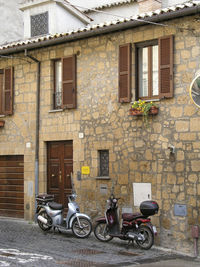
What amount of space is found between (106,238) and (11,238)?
233 cm

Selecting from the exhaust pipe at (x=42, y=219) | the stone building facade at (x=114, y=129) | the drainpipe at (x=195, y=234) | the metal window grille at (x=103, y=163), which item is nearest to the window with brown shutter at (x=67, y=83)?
the stone building facade at (x=114, y=129)

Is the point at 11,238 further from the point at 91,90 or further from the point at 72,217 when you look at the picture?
the point at 91,90

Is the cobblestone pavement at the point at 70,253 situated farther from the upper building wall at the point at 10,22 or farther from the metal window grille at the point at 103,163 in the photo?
the upper building wall at the point at 10,22

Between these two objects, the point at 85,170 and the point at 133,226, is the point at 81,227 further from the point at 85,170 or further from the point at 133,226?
the point at 85,170

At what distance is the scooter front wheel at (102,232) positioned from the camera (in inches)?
457

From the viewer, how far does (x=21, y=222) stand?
47.6ft

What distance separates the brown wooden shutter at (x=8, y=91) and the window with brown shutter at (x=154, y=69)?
457 cm

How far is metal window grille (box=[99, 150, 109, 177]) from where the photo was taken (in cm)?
1311

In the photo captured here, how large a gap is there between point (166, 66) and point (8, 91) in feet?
18.7

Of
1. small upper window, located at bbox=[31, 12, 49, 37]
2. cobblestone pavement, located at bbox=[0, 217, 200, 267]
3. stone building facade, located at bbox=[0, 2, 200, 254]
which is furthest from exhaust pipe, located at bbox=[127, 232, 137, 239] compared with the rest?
small upper window, located at bbox=[31, 12, 49, 37]


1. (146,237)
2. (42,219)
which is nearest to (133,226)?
(146,237)

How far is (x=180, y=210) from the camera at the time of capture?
11477mm

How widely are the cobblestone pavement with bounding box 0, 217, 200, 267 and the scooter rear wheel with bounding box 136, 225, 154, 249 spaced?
0.14m

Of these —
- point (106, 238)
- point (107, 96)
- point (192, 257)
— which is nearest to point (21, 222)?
point (106, 238)
